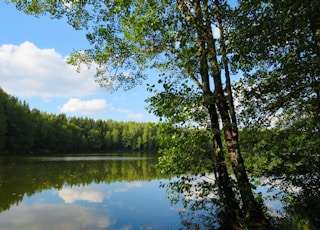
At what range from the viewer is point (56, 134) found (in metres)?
102

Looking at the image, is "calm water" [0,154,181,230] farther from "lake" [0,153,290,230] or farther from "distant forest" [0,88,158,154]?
"distant forest" [0,88,158,154]

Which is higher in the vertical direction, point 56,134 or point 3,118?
point 3,118

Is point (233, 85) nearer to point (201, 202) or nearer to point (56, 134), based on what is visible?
point (201, 202)

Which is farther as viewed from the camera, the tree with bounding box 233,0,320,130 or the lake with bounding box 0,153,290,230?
the lake with bounding box 0,153,290,230

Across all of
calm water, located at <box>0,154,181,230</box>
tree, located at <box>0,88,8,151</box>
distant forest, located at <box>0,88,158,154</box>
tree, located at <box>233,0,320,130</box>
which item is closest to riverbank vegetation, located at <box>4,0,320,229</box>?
tree, located at <box>233,0,320,130</box>

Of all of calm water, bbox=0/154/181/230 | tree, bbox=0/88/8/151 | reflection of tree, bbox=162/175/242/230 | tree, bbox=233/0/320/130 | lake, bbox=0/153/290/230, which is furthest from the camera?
tree, bbox=0/88/8/151

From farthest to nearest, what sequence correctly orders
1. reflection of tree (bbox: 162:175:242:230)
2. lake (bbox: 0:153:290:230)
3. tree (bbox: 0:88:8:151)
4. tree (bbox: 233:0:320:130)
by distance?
1. tree (bbox: 0:88:8:151)
2. lake (bbox: 0:153:290:230)
3. reflection of tree (bbox: 162:175:242:230)
4. tree (bbox: 233:0:320:130)

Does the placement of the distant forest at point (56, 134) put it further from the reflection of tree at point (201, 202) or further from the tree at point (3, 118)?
the reflection of tree at point (201, 202)

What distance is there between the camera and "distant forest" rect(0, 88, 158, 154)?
3044 inches

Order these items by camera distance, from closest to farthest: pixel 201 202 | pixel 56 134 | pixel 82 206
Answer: pixel 201 202
pixel 82 206
pixel 56 134

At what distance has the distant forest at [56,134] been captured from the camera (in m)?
77.3

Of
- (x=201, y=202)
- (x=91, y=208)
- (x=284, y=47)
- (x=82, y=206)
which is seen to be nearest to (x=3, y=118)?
(x=82, y=206)

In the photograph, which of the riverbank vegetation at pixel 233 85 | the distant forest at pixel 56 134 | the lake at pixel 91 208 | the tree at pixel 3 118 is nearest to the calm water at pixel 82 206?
the lake at pixel 91 208

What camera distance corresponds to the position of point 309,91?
617 cm
